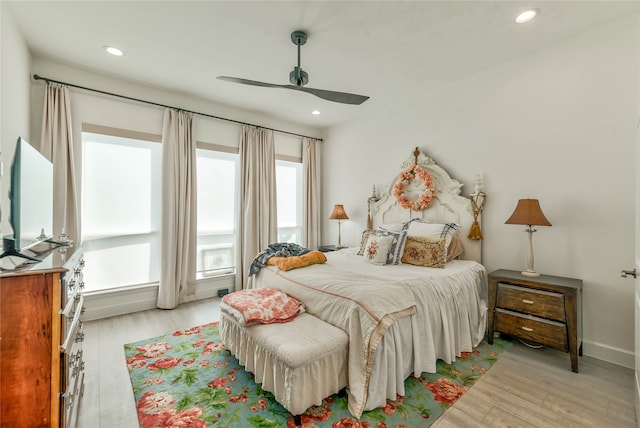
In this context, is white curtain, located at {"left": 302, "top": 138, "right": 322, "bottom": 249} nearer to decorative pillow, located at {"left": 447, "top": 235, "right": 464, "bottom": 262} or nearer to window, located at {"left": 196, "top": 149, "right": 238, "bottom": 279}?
window, located at {"left": 196, "top": 149, "right": 238, "bottom": 279}

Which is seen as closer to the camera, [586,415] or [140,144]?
[586,415]

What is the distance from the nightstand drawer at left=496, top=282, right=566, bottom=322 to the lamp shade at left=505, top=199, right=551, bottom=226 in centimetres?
59

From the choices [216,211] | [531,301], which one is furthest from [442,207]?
[216,211]

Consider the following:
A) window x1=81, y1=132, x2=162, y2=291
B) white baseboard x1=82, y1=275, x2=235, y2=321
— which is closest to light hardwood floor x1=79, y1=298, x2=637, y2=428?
white baseboard x1=82, y1=275, x2=235, y2=321

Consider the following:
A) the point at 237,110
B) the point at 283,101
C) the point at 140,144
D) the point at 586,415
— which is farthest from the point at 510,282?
the point at 140,144

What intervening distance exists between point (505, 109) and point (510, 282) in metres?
1.84

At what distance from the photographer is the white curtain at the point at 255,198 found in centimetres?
432

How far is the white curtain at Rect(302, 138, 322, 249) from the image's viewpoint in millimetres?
5156

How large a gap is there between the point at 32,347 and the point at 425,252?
2891 millimetres

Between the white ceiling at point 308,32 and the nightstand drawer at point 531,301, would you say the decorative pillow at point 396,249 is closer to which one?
the nightstand drawer at point 531,301

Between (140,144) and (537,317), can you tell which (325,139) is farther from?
(537,317)

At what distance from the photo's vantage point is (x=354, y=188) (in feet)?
15.7

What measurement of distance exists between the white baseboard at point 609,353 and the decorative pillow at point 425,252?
139 centimetres

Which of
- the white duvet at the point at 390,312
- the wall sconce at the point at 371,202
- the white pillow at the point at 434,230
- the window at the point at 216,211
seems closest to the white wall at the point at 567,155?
the white pillow at the point at 434,230
